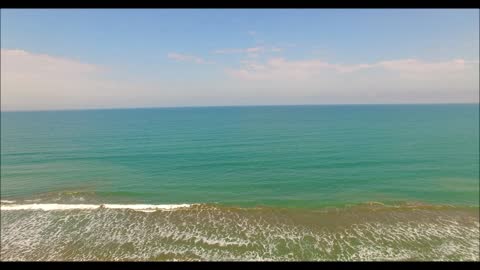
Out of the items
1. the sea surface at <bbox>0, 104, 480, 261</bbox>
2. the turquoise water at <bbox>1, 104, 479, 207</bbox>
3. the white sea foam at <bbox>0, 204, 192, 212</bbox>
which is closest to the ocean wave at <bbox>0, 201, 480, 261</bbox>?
the sea surface at <bbox>0, 104, 480, 261</bbox>

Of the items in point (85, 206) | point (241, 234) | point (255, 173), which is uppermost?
point (255, 173)

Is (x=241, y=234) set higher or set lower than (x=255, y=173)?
lower

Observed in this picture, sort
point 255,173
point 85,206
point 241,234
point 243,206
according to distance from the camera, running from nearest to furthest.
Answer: point 241,234
point 85,206
point 243,206
point 255,173

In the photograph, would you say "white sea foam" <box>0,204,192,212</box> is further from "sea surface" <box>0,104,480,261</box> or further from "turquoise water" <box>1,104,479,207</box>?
"turquoise water" <box>1,104,479,207</box>

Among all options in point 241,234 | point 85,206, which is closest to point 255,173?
point 241,234

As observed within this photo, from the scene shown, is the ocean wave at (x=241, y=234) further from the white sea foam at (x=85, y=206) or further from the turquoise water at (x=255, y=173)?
the turquoise water at (x=255, y=173)

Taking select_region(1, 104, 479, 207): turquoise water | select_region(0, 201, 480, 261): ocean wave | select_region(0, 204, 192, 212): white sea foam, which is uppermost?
select_region(1, 104, 479, 207): turquoise water

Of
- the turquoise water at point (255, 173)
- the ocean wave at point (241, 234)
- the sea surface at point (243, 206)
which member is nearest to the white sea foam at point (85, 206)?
the sea surface at point (243, 206)

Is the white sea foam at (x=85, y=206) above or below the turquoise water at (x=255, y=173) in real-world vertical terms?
below

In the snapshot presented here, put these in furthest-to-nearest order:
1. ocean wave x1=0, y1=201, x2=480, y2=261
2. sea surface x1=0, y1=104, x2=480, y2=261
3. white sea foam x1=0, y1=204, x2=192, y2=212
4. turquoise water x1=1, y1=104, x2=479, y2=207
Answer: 1. turquoise water x1=1, y1=104, x2=479, y2=207
2. white sea foam x1=0, y1=204, x2=192, y2=212
3. sea surface x1=0, y1=104, x2=480, y2=261
4. ocean wave x1=0, y1=201, x2=480, y2=261

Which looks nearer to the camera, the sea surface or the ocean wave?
the ocean wave

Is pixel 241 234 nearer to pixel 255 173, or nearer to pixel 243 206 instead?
pixel 243 206
